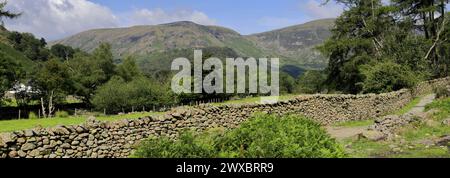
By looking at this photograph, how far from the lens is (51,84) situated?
85.2 m

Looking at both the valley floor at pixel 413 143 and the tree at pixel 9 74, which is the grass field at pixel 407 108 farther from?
the tree at pixel 9 74

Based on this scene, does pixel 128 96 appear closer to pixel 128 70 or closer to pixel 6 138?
pixel 128 70

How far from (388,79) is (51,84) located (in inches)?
2680

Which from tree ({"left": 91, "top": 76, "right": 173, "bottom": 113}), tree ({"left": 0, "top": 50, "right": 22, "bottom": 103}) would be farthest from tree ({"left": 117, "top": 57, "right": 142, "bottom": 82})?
tree ({"left": 0, "top": 50, "right": 22, "bottom": 103})

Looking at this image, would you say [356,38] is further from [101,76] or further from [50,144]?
[101,76]

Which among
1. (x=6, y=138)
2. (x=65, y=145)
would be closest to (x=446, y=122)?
(x=65, y=145)

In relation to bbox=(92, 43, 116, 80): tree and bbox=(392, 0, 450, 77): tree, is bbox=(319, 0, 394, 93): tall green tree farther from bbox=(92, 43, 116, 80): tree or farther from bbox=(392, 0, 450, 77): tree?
bbox=(92, 43, 116, 80): tree

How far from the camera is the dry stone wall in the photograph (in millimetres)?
12398

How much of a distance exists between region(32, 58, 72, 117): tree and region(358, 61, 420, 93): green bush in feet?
210

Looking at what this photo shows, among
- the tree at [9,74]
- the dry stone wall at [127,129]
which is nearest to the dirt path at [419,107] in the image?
the dry stone wall at [127,129]

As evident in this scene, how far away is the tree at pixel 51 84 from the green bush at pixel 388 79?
64005mm
